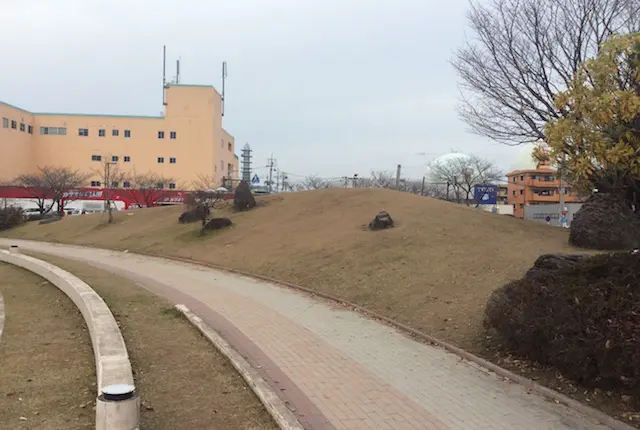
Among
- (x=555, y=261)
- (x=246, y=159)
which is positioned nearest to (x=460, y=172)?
(x=555, y=261)

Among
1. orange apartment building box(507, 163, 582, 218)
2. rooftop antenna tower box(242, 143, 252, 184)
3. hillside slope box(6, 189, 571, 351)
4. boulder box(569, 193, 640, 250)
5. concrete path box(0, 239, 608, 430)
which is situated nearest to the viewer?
concrete path box(0, 239, 608, 430)

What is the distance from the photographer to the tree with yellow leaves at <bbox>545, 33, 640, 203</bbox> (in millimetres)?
5391

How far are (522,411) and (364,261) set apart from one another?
947 cm

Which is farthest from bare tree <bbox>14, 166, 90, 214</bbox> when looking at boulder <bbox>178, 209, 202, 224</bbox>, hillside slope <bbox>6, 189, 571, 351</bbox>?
boulder <bbox>178, 209, 202, 224</bbox>

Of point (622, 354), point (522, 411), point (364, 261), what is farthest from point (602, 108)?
point (364, 261)

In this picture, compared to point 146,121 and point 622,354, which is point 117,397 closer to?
point 622,354

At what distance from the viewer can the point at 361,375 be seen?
603 cm

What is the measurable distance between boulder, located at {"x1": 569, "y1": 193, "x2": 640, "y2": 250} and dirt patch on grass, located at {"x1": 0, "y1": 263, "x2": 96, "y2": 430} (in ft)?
40.9

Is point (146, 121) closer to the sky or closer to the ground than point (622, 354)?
closer to the sky

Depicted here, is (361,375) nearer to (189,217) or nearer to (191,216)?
(191,216)

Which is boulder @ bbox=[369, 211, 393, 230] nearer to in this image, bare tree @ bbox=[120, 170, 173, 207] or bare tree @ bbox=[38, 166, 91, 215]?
bare tree @ bbox=[38, 166, 91, 215]

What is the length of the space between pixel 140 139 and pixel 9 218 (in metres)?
39.6

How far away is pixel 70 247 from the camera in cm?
2603

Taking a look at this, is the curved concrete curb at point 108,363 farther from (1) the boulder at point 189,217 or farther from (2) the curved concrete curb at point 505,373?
(1) the boulder at point 189,217
